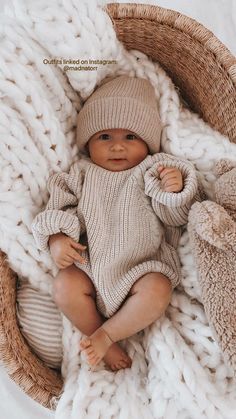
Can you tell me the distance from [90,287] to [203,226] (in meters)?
0.27

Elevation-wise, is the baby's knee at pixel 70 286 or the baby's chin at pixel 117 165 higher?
the baby's chin at pixel 117 165

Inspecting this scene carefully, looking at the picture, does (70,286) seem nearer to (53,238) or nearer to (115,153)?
(53,238)

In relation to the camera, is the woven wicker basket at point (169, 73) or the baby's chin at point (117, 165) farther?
the baby's chin at point (117, 165)

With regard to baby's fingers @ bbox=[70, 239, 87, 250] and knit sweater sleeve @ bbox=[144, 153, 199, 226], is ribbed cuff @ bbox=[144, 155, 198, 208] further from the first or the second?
baby's fingers @ bbox=[70, 239, 87, 250]

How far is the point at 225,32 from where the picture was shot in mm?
1612

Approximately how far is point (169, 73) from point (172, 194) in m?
0.41

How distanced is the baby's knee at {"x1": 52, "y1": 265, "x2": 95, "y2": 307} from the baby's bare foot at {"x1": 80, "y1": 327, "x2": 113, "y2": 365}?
84 mm

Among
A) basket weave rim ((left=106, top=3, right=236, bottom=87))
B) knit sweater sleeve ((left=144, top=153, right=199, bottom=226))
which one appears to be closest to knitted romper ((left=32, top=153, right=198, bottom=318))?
knit sweater sleeve ((left=144, top=153, right=199, bottom=226))

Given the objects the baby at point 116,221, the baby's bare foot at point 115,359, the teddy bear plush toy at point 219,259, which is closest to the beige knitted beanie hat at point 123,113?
the baby at point 116,221

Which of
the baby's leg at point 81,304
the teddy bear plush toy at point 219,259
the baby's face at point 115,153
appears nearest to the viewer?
the teddy bear plush toy at point 219,259

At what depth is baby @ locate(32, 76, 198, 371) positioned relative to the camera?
3.66 feet

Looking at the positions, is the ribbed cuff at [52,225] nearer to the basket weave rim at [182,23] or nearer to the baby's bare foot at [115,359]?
the baby's bare foot at [115,359]

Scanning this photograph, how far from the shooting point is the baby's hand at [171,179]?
3.72ft

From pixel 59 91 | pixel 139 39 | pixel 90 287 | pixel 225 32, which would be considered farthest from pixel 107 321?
pixel 225 32
